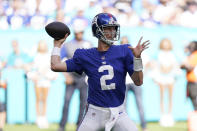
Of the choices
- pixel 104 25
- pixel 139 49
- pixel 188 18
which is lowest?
pixel 188 18

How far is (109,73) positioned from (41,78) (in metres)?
5.19

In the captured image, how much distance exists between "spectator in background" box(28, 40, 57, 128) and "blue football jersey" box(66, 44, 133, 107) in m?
4.88

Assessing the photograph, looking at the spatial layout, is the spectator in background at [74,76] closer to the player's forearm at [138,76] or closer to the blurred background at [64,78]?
the blurred background at [64,78]

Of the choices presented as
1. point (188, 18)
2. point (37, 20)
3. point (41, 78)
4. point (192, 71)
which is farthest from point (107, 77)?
point (188, 18)

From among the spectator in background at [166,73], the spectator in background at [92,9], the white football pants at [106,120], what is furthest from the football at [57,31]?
the spectator in background at [92,9]

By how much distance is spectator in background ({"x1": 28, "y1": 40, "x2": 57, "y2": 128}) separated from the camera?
34.1 feet

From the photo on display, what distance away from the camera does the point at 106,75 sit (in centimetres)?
548

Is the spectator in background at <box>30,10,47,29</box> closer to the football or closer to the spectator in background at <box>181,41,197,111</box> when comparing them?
the spectator in background at <box>181,41,197,111</box>

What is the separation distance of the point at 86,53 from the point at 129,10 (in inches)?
255

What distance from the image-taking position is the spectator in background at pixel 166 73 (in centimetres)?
1078

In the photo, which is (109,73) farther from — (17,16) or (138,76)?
(17,16)

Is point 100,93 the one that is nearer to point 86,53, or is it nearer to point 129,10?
point 86,53

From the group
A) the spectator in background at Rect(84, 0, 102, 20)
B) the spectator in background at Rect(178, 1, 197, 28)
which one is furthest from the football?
the spectator in background at Rect(178, 1, 197, 28)

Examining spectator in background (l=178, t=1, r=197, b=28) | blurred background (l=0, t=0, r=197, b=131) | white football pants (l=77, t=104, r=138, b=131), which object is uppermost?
spectator in background (l=178, t=1, r=197, b=28)
